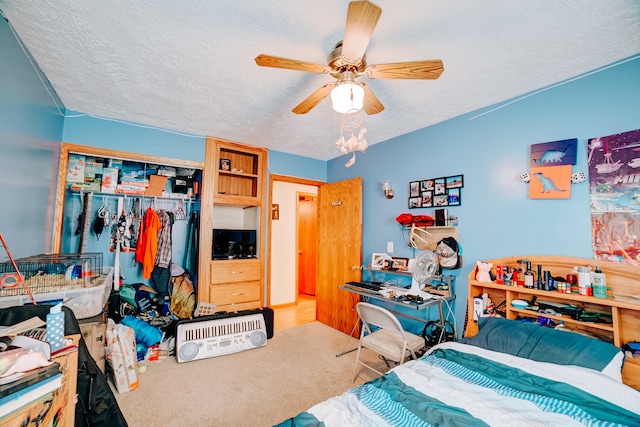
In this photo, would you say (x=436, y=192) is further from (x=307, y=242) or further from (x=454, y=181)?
(x=307, y=242)

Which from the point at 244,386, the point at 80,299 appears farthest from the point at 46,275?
the point at 244,386

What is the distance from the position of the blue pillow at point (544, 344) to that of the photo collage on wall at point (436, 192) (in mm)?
1174

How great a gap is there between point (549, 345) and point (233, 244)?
10.4 feet

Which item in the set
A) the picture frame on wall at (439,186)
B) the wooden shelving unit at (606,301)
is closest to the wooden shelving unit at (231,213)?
the picture frame on wall at (439,186)

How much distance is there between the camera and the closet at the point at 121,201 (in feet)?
8.99

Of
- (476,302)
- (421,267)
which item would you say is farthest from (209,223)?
(476,302)

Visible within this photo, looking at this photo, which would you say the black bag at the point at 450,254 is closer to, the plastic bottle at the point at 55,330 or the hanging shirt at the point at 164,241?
the plastic bottle at the point at 55,330

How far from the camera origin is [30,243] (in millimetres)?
2027

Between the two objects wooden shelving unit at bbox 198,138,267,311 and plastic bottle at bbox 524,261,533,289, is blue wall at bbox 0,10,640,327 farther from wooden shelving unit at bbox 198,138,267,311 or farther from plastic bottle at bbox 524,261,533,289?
wooden shelving unit at bbox 198,138,267,311

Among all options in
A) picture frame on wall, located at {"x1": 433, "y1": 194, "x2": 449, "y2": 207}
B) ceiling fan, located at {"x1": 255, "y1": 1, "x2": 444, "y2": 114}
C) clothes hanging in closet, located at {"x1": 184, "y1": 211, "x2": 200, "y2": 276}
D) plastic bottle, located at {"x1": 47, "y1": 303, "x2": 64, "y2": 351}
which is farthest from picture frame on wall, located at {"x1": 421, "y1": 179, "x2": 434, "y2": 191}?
plastic bottle, located at {"x1": 47, "y1": 303, "x2": 64, "y2": 351}

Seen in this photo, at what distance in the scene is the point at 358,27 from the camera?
116 cm

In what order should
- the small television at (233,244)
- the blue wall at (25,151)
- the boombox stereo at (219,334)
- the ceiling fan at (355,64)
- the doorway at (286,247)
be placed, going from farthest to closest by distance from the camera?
1. the doorway at (286,247)
2. the small television at (233,244)
3. the boombox stereo at (219,334)
4. the blue wall at (25,151)
5. the ceiling fan at (355,64)

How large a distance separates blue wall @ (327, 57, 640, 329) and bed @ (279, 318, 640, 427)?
29.4 inches

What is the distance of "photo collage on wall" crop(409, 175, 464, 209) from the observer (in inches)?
101
